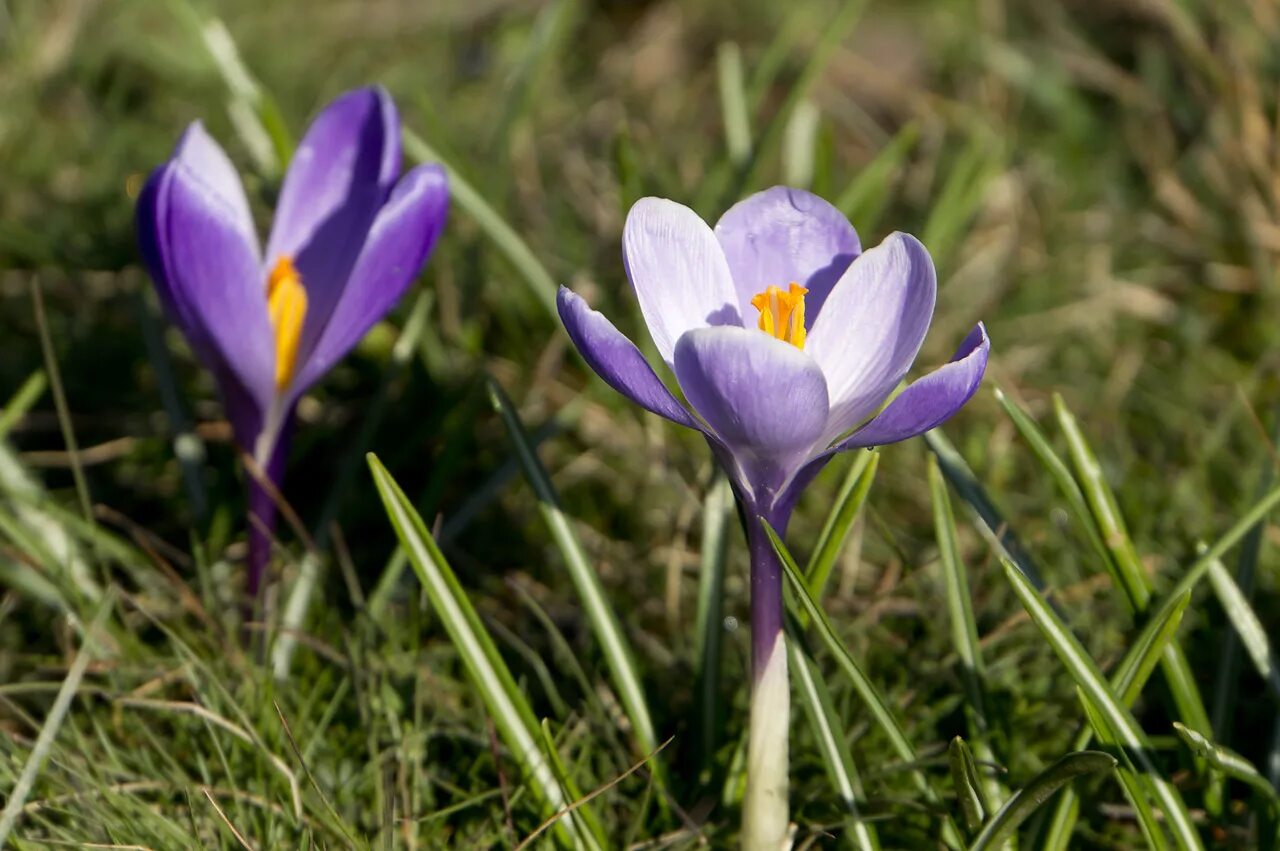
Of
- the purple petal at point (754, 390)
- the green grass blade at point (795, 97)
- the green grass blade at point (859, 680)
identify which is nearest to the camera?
the purple petal at point (754, 390)

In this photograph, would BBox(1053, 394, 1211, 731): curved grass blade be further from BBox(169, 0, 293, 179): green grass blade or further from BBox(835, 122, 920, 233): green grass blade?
BBox(169, 0, 293, 179): green grass blade

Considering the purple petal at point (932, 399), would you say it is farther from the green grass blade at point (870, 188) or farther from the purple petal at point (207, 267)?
the green grass blade at point (870, 188)

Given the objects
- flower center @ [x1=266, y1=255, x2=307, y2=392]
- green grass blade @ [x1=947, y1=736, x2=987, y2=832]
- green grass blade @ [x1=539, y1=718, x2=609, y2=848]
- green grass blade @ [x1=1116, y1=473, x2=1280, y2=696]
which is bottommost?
green grass blade @ [x1=539, y1=718, x2=609, y2=848]

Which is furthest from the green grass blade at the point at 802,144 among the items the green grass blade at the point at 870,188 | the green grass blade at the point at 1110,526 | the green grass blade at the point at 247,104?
the green grass blade at the point at 1110,526

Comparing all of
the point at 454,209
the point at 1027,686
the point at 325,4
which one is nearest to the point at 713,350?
the point at 1027,686

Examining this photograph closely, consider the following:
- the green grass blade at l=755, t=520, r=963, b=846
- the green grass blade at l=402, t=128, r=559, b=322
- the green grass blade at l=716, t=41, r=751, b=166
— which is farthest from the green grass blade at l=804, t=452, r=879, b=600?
the green grass blade at l=716, t=41, r=751, b=166

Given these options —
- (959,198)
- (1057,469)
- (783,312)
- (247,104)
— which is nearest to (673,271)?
(783,312)

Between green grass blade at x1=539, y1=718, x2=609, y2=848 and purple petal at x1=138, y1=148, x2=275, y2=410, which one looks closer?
green grass blade at x1=539, y1=718, x2=609, y2=848
